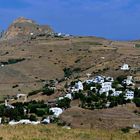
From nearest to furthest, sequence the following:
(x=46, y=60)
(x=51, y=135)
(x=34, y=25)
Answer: (x=51, y=135), (x=46, y=60), (x=34, y=25)

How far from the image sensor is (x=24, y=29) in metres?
172

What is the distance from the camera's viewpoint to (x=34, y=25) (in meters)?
180

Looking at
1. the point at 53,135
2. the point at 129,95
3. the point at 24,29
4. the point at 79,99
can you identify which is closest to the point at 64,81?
the point at 79,99

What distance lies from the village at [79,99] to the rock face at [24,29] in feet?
365

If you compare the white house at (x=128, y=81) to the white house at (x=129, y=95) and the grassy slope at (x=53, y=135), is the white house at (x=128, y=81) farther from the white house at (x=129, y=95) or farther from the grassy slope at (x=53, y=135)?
the grassy slope at (x=53, y=135)

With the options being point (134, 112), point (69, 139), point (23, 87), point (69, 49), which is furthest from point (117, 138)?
point (69, 49)

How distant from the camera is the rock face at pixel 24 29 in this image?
6701 inches

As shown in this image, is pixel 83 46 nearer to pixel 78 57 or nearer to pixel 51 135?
pixel 78 57

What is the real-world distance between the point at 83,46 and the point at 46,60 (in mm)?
18481

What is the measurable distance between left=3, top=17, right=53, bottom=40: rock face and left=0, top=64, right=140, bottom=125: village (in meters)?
111

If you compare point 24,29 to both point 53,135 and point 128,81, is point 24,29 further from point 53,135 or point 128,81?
point 53,135

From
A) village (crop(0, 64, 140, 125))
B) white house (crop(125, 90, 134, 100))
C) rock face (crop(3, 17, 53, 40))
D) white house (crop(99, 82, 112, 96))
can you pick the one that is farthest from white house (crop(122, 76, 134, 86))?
rock face (crop(3, 17, 53, 40))

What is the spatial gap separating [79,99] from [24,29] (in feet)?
416

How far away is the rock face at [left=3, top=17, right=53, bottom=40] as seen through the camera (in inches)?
6701
